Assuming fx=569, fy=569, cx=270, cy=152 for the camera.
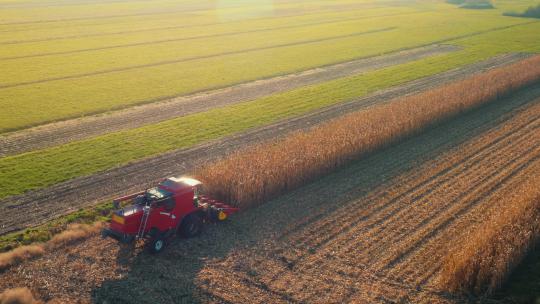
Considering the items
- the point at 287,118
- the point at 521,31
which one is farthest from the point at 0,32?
the point at 521,31

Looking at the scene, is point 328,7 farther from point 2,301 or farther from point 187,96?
point 2,301

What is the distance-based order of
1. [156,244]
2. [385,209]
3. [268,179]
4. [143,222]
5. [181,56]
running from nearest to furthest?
[143,222], [156,244], [385,209], [268,179], [181,56]

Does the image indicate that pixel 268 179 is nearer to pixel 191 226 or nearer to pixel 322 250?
pixel 191 226

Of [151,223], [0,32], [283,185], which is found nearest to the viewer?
[151,223]

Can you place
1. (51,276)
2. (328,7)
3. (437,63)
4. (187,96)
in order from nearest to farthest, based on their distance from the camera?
(51,276) < (187,96) < (437,63) < (328,7)

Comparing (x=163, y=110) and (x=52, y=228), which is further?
(x=163, y=110)

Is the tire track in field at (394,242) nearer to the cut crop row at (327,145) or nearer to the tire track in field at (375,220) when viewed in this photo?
the tire track in field at (375,220)

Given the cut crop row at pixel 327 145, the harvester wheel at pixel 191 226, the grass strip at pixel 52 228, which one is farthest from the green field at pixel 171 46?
the harvester wheel at pixel 191 226

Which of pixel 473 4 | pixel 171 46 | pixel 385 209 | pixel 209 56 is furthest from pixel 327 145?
pixel 473 4
